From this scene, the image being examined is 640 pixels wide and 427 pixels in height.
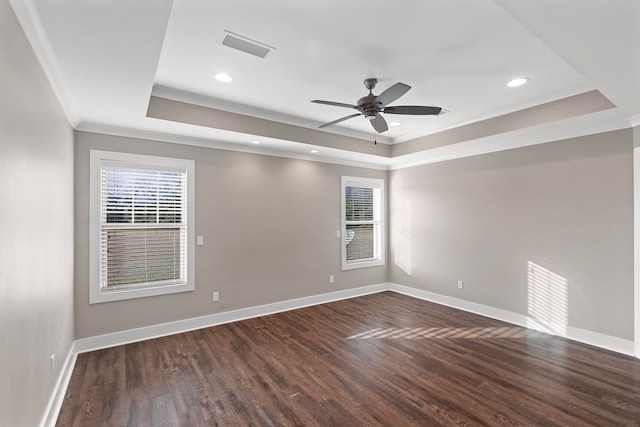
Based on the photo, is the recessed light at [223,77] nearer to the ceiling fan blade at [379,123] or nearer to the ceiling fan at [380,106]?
the ceiling fan at [380,106]

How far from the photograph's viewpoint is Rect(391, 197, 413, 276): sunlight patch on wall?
230 inches

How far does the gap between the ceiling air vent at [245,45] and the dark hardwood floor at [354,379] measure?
2.82m

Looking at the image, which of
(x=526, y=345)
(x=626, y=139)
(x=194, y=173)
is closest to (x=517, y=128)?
(x=626, y=139)

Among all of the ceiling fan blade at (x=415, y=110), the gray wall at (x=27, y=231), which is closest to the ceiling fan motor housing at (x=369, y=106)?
the ceiling fan blade at (x=415, y=110)

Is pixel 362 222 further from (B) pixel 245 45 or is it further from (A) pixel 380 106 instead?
(B) pixel 245 45

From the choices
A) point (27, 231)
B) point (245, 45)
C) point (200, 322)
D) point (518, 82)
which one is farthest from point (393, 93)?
point (200, 322)

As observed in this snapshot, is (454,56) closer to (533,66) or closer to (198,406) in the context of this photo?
(533,66)

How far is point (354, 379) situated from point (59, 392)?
2.42 meters

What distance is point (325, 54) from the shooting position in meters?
2.60

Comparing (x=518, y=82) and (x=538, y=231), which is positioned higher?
(x=518, y=82)

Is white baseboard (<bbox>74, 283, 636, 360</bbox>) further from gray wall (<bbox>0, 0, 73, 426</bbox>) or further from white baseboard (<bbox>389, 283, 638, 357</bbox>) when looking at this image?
gray wall (<bbox>0, 0, 73, 426</bbox>)

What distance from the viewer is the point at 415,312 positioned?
15.7 ft

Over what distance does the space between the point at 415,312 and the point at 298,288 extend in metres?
1.86

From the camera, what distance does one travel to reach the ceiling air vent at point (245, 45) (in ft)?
7.64
